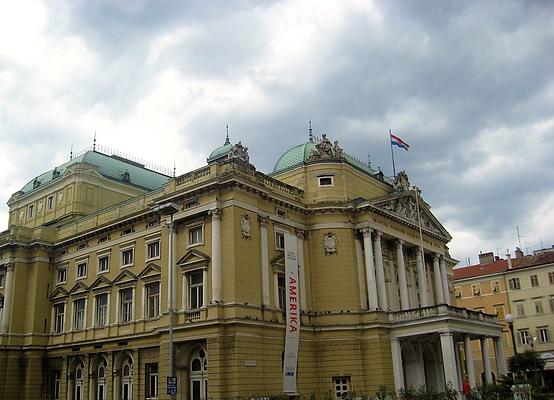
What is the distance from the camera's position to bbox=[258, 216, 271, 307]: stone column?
129 feet

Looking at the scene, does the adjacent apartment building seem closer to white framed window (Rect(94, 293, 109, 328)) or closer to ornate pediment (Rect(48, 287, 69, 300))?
white framed window (Rect(94, 293, 109, 328))

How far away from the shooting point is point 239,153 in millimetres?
41406

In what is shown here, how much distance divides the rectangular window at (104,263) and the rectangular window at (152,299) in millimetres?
5741

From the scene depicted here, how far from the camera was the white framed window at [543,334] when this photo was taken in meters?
70.4

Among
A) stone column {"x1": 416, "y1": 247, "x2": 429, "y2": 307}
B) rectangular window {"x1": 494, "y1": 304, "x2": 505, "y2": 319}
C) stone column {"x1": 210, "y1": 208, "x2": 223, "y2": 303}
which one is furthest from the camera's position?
rectangular window {"x1": 494, "y1": 304, "x2": 505, "y2": 319}

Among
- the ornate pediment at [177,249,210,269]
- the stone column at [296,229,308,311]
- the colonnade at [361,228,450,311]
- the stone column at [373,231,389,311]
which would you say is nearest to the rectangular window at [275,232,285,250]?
the stone column at [296,229,308,311]

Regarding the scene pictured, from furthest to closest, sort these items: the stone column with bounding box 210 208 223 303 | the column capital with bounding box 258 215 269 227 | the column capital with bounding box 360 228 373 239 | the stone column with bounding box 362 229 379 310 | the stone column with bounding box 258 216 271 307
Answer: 1. the column capital with bounding box 360 228 373 239
2. the stone column with bounding box 362 229 379 310
3. the column capital with bounding box 258 215 269 227
4. the stone column with bounding box 258 216 271 307
5. the stone column with bounding box 210 208 223 303

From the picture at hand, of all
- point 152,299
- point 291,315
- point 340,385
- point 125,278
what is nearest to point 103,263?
point 125,278

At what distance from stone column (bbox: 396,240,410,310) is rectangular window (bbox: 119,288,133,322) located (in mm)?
21246

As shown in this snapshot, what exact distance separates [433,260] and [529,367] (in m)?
12.1

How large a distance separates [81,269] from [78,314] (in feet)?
12.1

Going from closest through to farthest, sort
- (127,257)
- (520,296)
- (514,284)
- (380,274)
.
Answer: (380,274), (127,257), (520,296), (514,284)

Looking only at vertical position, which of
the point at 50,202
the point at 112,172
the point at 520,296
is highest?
the point at 112,172

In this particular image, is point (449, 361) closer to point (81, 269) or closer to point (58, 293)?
point (81, 269)
